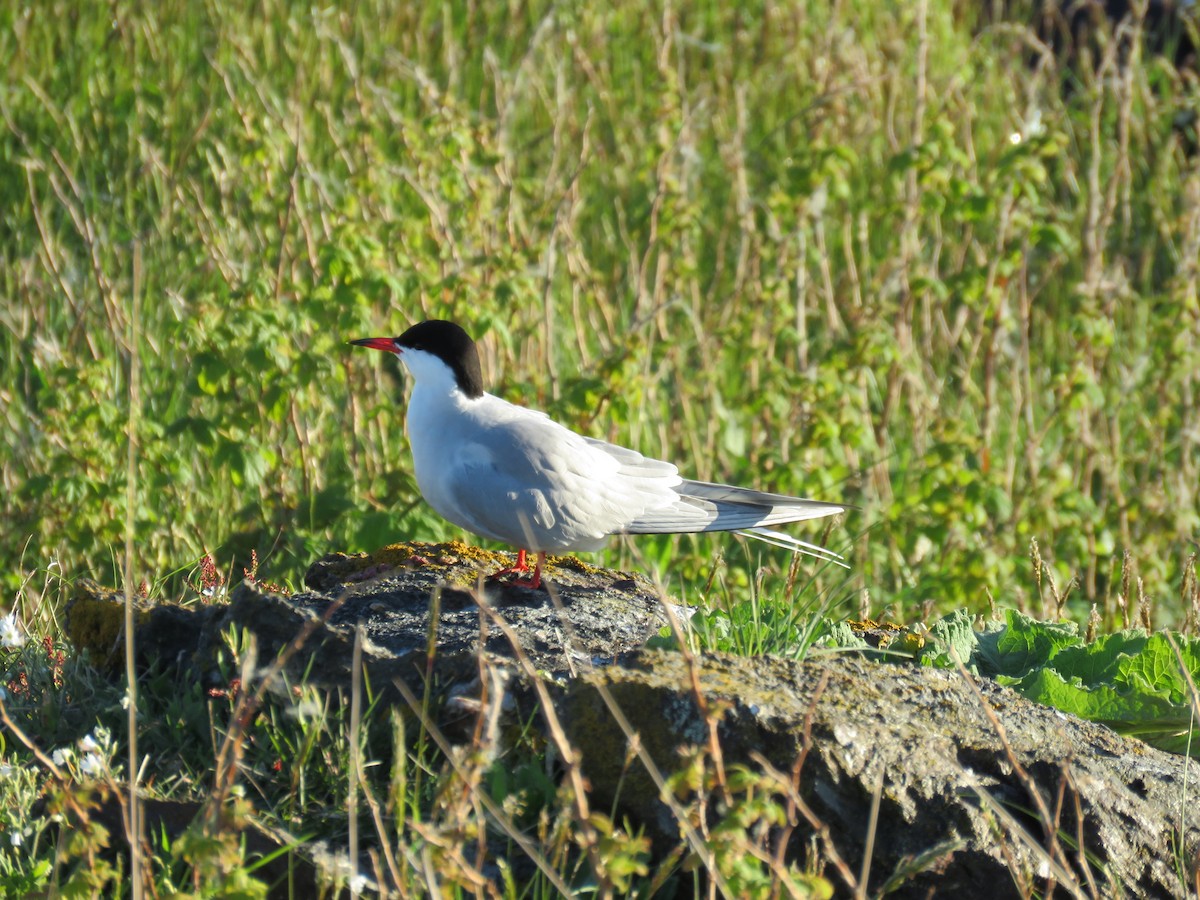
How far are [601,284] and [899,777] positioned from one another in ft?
13.2

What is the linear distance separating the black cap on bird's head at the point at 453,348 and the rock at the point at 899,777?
1446 millimetres

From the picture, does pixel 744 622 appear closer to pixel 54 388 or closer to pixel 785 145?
pixel 54 388

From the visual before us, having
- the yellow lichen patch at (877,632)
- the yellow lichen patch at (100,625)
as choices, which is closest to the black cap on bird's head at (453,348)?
the yellow lichen patch at (100,625)

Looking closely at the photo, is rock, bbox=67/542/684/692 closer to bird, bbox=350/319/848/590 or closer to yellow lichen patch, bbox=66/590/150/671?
yellow lichen patch, bbox=66/590/150/671

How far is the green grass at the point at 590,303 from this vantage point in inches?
158

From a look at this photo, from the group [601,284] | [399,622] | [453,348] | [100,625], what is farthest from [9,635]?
[601,284]

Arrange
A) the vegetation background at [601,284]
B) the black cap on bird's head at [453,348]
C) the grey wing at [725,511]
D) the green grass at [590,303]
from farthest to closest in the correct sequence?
the vegetation background at [601,284] → the green grass at [590,303] → the black cap on bird's head at [453,348] → the grey wing at [725,511]

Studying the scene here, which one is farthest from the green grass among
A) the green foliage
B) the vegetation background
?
Answer: the green foliage

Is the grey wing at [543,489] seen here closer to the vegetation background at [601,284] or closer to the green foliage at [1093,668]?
the vegetation background at [601,284]

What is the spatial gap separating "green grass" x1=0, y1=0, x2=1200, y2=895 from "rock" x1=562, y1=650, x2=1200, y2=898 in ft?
0.57

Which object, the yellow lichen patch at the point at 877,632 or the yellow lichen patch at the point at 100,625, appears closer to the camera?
the yellow lichen patch at the point at 100,625

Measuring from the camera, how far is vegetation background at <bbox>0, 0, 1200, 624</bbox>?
13.5 feet

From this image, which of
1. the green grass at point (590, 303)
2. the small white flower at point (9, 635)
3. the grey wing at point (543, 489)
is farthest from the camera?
the green grass at point (590, 303)

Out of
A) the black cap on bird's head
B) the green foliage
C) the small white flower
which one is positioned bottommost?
the green foliage
